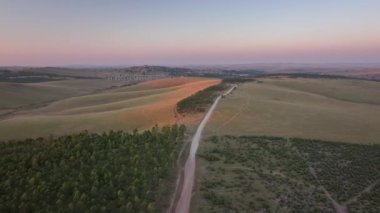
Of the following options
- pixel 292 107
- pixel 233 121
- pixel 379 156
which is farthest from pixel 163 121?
pixel 379 156

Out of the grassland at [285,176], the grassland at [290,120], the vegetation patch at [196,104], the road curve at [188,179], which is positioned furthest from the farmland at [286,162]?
the vegetation patch at [196,104]

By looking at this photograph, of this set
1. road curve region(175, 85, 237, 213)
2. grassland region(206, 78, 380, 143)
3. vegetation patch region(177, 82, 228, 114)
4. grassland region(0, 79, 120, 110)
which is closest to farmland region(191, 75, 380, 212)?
grassland region(206, 78, 380, 143)

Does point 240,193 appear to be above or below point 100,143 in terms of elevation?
below

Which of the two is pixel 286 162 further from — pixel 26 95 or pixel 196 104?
pixel 26 95

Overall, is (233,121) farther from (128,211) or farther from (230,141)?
(128,211)

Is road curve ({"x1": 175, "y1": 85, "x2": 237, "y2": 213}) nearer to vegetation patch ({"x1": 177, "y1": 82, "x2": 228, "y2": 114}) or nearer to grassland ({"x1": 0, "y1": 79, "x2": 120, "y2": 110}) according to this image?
vegetation patch ({"x1": 177, "y1": 82, "x2": 228, "y2": 114})

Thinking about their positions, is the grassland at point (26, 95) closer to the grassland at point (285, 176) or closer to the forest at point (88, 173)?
the forest at point (88, 173)

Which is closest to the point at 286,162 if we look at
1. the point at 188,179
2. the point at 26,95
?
the point at 188,179
